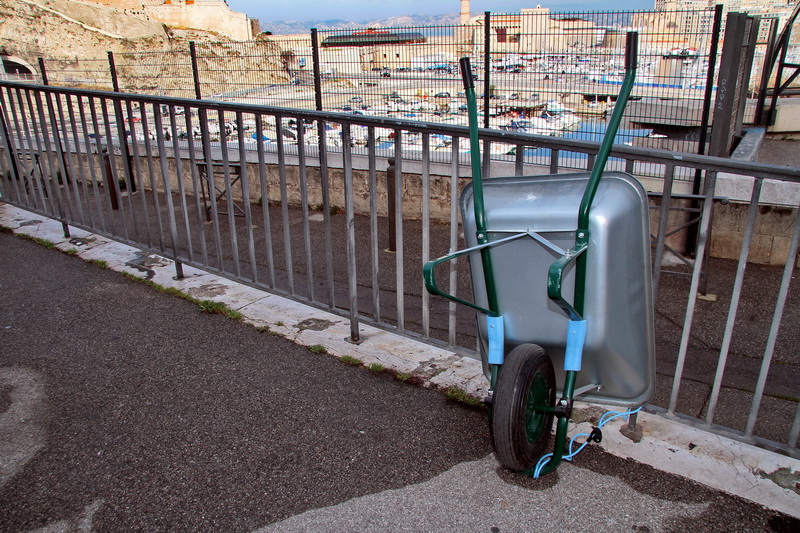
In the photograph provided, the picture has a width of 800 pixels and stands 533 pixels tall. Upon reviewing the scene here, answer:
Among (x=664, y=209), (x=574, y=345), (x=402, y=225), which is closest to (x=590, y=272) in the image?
(x=574, y=345)

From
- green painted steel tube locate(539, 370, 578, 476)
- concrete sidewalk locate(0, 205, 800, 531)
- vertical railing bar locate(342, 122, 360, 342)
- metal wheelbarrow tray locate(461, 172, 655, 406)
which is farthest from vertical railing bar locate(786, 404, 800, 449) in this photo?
vertical railing bar locate(342, 122, 360, 342)

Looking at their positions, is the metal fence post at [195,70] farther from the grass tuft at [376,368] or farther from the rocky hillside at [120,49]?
the grass tuft at [376,368]

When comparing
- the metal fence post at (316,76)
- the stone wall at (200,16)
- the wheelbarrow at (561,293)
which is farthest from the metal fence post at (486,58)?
the stone wall at (200,16)

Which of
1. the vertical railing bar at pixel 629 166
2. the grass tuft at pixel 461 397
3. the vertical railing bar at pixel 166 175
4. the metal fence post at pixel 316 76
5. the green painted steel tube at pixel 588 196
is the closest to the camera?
the green painted steel tube at pixel 588 196

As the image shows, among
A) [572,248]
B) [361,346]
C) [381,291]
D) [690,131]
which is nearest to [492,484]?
[572,248]

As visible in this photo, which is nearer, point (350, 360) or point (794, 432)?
point (794, 432)

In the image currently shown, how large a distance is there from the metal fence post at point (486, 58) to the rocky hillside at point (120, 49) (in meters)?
3.20

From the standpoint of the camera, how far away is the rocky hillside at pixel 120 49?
370 inches

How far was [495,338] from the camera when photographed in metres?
2.47

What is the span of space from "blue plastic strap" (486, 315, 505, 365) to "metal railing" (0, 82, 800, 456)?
52 cm

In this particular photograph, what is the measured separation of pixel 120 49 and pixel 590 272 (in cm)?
4824

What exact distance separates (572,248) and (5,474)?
8.50 ft

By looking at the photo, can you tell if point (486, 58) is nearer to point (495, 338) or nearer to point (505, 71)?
point (505, 71)

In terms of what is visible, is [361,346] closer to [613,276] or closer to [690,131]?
[613,276]
